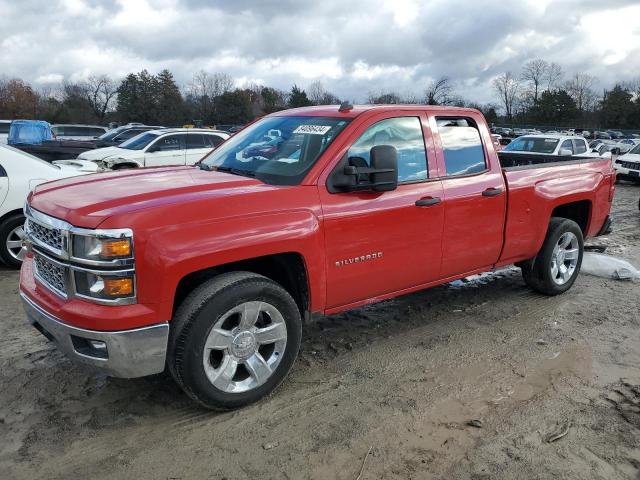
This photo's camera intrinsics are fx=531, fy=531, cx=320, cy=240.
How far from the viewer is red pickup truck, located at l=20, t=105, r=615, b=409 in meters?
2.92

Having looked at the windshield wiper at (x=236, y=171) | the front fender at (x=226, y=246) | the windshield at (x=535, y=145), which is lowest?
the front fender at (x=226, y=246)

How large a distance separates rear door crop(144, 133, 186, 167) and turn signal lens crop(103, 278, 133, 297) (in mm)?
10656

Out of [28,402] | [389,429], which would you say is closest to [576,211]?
[389,429]

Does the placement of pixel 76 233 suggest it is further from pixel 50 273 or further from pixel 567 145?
pixel 567 145

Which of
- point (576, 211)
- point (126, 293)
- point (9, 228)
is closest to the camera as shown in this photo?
point (126, 293)

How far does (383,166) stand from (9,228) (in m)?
5.10

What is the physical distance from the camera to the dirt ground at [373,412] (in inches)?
114

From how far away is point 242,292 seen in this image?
10.5ft

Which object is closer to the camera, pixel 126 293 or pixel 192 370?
pixel 126 293

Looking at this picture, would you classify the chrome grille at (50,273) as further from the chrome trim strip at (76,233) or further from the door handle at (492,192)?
the door handle at (492,192)

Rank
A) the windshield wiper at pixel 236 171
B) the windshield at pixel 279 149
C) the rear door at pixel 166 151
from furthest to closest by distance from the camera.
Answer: the rear door at pixel 166 151, the windshield wiper at pixel 236 171, the windshield at pixel 279 149

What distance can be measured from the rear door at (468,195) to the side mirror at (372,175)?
83cm

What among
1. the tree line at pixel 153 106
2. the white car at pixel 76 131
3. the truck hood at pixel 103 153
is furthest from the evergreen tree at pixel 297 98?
the truck hood at pixel 103 153

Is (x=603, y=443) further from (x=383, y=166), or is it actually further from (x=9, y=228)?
(x=9, y=228)
